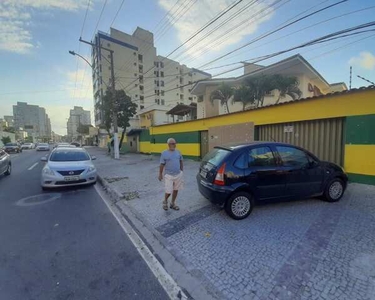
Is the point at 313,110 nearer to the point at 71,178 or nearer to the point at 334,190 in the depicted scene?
the point at 334,190

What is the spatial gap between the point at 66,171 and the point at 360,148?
9524 mm

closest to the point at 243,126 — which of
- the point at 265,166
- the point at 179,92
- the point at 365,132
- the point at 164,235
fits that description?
the point at 365,132

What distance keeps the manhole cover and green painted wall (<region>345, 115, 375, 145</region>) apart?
31.1ft

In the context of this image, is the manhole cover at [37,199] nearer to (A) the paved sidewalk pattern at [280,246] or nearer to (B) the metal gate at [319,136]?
(A) the paved sidewalk pattern at [280,246]

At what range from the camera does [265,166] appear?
447cm

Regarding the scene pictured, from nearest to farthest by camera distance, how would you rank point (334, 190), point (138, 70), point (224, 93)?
1. point (334, 190)
2. point (224, 93)
3. point (138, 70)

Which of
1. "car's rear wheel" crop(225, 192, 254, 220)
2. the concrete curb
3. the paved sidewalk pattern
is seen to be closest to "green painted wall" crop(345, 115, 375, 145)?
the paved sidewalk pattern

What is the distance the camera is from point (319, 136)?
299 inches

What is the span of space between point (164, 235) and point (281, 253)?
197cm

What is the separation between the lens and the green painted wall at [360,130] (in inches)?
247

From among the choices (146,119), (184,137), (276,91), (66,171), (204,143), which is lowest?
(66,171)

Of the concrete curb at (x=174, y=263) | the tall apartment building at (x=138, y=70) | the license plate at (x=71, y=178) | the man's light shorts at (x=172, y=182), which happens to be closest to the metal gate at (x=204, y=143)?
the license plate at (x=71, y=178)

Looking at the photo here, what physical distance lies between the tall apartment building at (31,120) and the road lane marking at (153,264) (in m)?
92.5

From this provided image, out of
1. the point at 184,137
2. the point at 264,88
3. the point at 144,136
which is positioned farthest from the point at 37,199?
the point at 144,136
